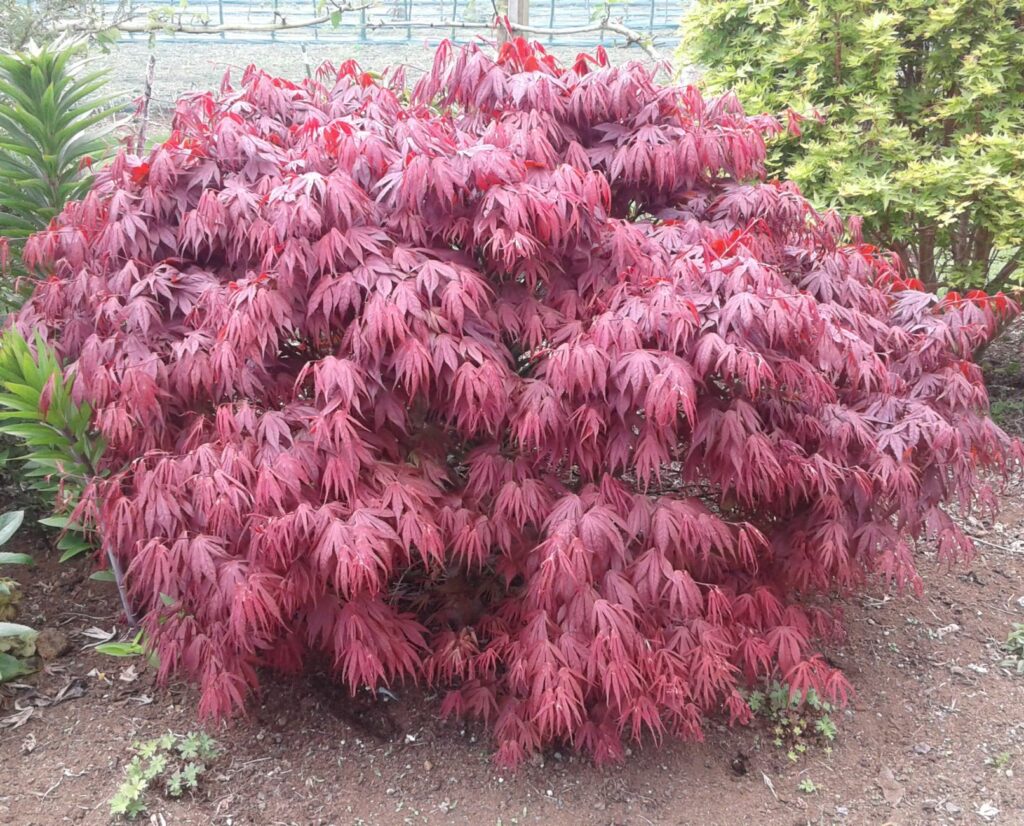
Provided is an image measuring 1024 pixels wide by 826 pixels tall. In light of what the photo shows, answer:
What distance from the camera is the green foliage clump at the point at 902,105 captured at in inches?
165

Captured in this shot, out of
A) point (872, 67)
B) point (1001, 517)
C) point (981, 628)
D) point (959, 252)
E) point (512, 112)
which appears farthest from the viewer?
point (959, 252)

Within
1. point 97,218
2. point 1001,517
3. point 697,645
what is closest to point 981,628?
point 1001,517

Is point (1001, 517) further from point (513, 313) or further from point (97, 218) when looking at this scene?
point (97, 218)

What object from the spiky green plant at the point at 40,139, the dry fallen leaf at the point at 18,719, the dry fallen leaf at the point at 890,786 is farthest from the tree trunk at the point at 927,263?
the dry fallen leaf at the point at 18,719

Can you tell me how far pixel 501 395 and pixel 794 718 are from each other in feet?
5.43

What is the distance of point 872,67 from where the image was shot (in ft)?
14.5

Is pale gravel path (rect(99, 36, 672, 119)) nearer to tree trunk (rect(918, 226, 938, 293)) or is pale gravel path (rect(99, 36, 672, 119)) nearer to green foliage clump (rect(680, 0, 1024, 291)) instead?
green foliage clump (rect(680, 0, 1024, 291))

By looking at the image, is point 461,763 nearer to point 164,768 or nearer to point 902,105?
point 164,768

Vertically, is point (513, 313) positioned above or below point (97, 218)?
below

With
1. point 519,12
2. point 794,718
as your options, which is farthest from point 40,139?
point 794,718

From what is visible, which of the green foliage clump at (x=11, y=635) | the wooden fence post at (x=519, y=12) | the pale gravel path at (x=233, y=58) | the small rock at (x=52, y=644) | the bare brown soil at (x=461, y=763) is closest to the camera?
the bare brown soil at (x=461, y=763)

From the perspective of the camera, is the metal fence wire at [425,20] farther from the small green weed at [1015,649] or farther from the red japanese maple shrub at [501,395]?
the small green weed at [1015,649]

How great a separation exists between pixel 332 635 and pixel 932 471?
1.97 m

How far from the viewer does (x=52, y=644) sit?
3.02m
